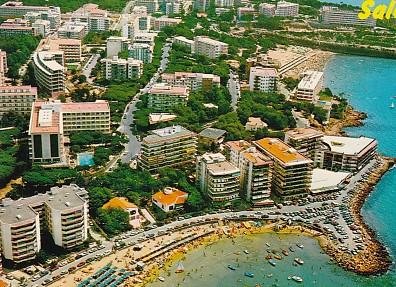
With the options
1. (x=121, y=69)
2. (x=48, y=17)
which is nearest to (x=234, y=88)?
(x=121, y=69)

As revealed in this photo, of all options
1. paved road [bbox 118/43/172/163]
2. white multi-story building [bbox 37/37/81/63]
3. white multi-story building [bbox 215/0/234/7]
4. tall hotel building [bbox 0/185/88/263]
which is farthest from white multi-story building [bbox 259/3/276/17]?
tall hotel building [bbox 0/185/88/263]

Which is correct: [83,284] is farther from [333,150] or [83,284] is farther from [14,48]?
[14,48]

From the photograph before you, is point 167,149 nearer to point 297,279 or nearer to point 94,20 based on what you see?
point 297,279

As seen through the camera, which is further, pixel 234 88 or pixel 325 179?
pixel 234 88

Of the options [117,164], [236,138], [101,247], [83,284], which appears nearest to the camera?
[83,284]

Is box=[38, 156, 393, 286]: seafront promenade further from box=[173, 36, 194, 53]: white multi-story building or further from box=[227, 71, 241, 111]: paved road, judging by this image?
box=[173, 36, 194, 53]: white multi-story building


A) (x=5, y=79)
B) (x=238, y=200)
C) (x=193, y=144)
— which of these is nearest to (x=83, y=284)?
(x=238, y=200)

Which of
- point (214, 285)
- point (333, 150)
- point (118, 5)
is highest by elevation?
point (118, 5)
